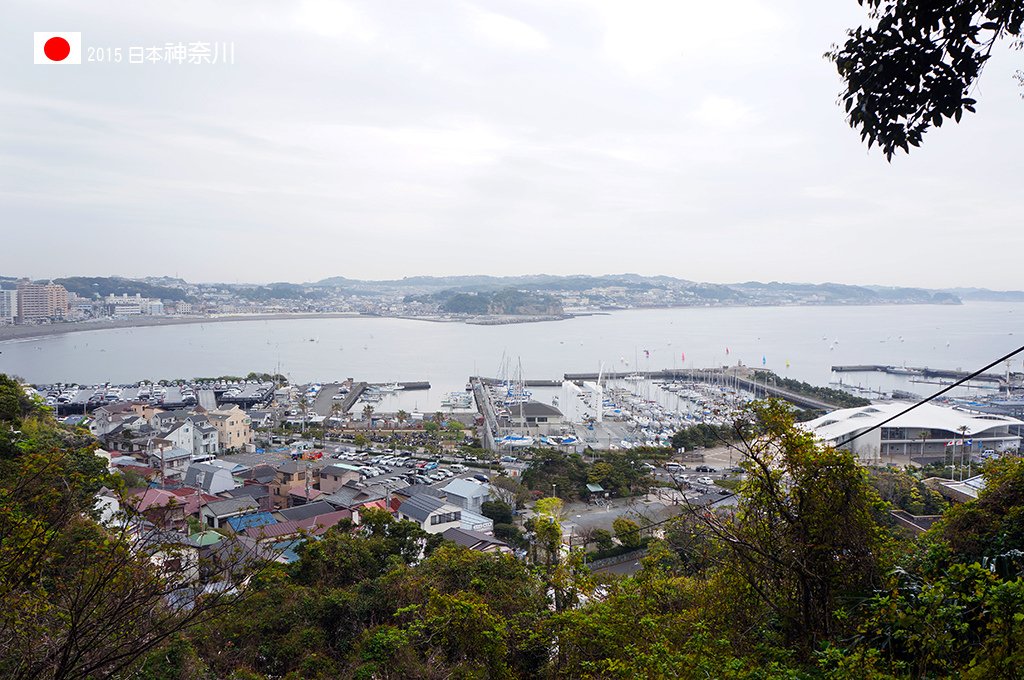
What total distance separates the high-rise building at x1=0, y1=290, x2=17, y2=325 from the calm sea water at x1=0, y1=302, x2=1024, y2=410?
4661 millimetres

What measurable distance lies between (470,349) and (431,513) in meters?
21.1

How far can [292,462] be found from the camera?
23.7 feet

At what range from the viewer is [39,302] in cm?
3158

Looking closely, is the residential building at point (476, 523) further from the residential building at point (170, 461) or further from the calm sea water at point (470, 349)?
the calm sea water at point (470, 349)

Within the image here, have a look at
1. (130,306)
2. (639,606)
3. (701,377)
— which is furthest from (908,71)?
(130,306)

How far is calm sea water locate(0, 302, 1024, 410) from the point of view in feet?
64.8

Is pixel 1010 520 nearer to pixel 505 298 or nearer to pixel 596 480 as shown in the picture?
pixel 596 480

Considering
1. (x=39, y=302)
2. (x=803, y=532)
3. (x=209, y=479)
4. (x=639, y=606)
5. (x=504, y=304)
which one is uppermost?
(x=504, y=304)

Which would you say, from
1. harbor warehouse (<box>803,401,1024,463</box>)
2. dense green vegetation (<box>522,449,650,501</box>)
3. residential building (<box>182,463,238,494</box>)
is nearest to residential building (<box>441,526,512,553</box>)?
dense green vegetation (<box>522,449,650,501</box>)

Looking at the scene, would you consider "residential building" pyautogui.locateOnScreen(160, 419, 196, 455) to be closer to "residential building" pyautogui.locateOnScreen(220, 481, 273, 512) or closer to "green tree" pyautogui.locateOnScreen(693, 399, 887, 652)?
"residential building" pyautogui.locateOnScreen(220, 481, 273, 512)

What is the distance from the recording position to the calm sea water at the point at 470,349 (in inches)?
778

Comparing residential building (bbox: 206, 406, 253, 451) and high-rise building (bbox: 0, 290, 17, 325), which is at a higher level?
high-rise building (bbox: 0, 290, 17, 325)

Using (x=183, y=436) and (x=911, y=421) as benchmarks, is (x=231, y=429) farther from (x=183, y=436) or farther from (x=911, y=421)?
(x=911, y=421)

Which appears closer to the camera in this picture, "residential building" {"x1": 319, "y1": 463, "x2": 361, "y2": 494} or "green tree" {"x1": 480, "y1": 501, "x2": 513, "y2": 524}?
"green tree" {"x1": 480, "y1": 501, "x2": 513, "y2": 524}
